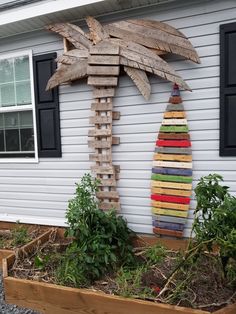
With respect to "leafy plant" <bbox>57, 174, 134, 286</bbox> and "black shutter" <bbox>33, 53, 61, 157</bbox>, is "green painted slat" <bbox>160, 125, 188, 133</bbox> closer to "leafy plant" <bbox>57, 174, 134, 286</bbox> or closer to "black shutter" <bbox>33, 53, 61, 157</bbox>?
"leafy plant" <bbox>57, 174, 134, 286</bbox>

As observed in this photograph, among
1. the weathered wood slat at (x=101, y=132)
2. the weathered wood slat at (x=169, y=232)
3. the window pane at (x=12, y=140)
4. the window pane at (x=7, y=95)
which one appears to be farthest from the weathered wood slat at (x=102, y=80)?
the weathered wood slat at (x=169, y=232)

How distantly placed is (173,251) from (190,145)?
1.21 metres

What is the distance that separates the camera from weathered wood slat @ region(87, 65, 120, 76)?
3336mm

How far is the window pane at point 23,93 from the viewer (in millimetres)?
4035

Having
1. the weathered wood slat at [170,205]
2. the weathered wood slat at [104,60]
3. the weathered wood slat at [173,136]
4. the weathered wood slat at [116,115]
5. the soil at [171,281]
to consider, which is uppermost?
the weathered wood slat at [104,60]

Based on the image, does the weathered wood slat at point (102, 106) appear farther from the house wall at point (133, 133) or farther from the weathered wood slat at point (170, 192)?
the weathered wood slat at point (170, 192)

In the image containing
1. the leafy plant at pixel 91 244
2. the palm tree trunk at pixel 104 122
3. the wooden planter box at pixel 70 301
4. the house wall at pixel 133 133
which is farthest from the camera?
the palm tree trunk at pixel 104 122

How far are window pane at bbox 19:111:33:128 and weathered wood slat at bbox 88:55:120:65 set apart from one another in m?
1.24

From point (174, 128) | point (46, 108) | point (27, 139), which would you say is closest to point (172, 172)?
point (174, 128)

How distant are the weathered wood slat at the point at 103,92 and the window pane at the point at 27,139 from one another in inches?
46.8

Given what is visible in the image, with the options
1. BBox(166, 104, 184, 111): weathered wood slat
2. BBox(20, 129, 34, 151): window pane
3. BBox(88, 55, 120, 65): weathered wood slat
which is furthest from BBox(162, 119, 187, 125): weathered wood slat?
BBox(20, 129, 34, 151): window pane

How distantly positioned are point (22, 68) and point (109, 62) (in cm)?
142

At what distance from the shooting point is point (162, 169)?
3.30 m

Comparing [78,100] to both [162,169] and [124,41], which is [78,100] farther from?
[162,169]
